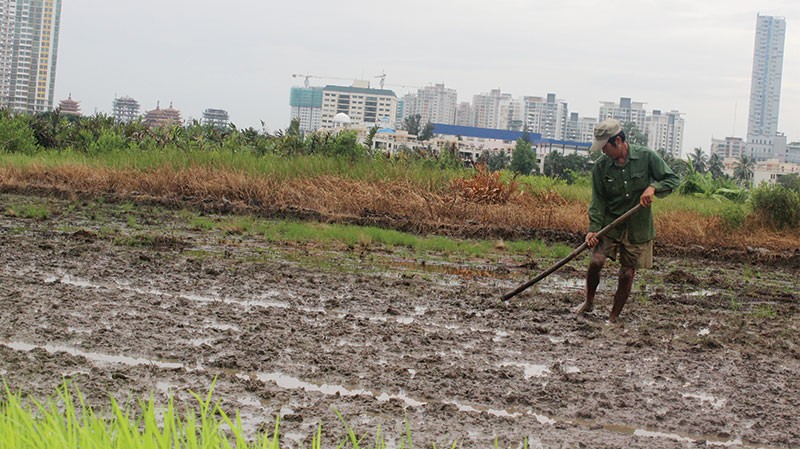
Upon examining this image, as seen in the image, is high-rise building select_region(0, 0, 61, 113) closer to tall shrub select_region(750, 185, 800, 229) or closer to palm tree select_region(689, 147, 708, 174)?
palm tree select_region(689, 147, 708, 174)

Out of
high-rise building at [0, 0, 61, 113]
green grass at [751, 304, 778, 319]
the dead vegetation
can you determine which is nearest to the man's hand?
green grass at [751, 304, 778, 319]

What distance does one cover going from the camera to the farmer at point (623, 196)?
7477 millimetres

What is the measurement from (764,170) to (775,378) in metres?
82.5

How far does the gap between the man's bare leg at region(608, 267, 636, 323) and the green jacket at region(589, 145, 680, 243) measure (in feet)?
0.88

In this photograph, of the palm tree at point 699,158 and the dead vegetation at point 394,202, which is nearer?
the dead vegetation at point 394,202

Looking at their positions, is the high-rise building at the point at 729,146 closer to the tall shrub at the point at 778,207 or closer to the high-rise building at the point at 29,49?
the high-rise building at the point at 29,49

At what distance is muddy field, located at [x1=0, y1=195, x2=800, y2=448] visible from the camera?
464 cm

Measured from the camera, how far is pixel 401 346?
20.3 ft

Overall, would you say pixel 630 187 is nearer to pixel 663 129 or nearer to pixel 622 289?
pixel 622 289

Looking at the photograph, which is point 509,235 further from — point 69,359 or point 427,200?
point 69,359

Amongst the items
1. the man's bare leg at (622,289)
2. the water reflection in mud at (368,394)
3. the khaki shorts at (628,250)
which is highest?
the khaki shorts at (628,250)

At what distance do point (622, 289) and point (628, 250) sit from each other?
321 mm

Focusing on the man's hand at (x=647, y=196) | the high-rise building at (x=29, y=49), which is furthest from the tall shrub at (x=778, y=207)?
the high-rise building at (x=29, y=49)

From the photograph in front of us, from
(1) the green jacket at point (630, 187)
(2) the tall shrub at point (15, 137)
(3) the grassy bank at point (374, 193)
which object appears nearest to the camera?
(1) the green jacket at point (630, 187)
